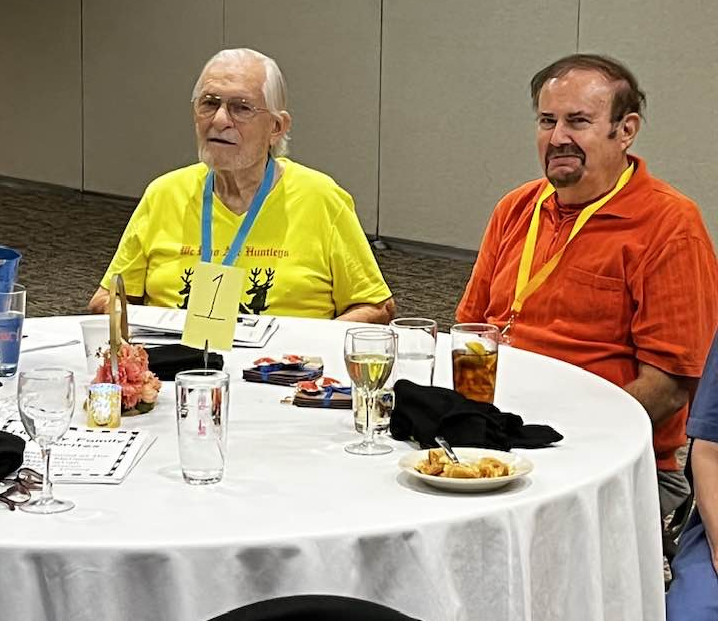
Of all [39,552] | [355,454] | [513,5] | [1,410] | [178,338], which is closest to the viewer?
[39,552]

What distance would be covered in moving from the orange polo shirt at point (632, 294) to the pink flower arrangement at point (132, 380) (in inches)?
49.4

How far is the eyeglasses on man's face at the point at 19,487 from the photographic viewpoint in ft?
6.28

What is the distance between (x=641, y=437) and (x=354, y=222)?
5.25ft

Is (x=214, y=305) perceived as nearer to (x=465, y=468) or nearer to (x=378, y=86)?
(x=465, y=468)

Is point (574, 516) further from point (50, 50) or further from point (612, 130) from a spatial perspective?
point (50, 50)

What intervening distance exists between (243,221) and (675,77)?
4358 mm

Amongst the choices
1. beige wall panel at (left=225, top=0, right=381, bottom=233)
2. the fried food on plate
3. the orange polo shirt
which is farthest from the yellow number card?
beige wall panel at (left=225, top=0, right=381, bottom=233)

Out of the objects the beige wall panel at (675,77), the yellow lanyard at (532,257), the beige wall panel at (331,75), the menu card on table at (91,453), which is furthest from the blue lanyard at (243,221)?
the beige wall panel at (331,75)

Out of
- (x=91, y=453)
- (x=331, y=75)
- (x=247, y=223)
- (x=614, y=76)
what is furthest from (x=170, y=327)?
(x=331, y=75)

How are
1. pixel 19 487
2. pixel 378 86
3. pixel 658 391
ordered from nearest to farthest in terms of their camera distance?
1. pixel 19 487
2. pixel 658 391
3. pixel 378 86

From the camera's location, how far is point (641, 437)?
92.2 inches

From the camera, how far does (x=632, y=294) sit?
3.29m

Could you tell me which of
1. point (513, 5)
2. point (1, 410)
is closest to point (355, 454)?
point (1, 410)

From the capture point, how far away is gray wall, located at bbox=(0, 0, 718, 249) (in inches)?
294
